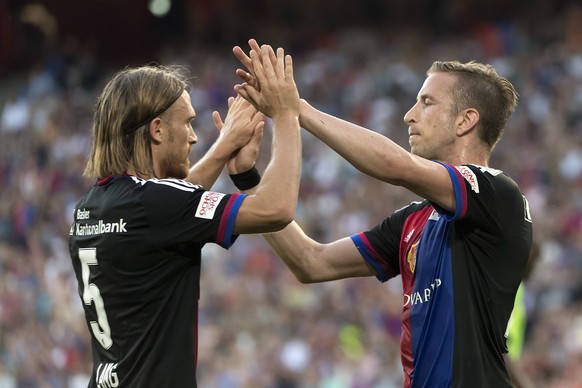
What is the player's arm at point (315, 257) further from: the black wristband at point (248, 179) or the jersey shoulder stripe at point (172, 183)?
the jersey shoulder stripe at point (172, 183)

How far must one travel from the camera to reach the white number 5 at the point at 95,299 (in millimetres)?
4215

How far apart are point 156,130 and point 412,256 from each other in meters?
1.36

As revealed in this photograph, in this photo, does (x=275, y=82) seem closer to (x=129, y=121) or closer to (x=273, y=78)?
(x=273, y=78)

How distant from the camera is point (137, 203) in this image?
4.14 meters

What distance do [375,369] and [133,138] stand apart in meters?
6.85

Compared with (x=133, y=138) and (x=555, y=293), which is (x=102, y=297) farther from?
(x=555, y=293)

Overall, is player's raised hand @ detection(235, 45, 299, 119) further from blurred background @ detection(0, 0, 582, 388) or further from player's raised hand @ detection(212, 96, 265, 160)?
blurred background @ detection(0, 0, 582, 388)

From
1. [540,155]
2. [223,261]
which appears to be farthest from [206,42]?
Result: [540,155]

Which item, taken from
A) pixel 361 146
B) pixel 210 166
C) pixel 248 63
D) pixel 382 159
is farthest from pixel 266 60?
pixel 210 166

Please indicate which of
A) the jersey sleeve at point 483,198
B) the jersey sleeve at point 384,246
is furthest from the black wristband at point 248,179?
the jersey sleeve at point 483,198

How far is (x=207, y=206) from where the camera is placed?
4121mm

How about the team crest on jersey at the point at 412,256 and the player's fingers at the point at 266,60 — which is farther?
the team crest on jersey at the point at 412,256

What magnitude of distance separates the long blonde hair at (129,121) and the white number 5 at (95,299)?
35 centimetres

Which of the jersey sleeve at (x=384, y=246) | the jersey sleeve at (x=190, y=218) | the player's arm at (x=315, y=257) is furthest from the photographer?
the player's arm at (x=315, y=257)
